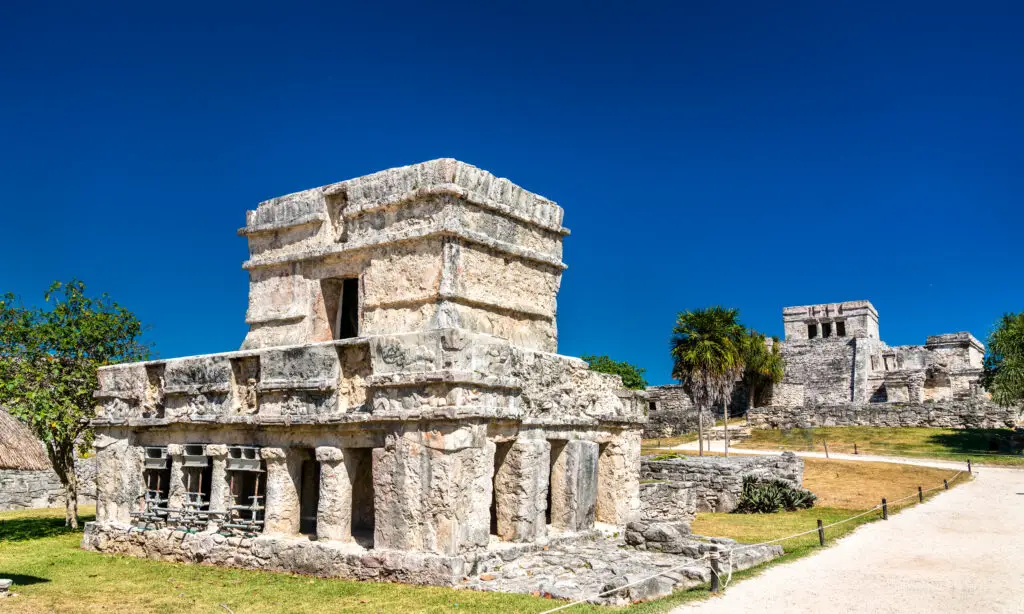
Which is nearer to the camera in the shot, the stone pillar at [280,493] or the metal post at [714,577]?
the metal post at [714,577]

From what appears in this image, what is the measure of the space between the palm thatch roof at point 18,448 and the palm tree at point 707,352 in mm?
19911

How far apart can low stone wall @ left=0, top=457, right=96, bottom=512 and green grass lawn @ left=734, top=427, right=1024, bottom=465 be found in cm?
2268

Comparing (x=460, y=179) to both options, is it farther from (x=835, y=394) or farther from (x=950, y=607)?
(x=835, y=394)

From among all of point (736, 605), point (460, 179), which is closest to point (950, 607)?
point (736, 605)

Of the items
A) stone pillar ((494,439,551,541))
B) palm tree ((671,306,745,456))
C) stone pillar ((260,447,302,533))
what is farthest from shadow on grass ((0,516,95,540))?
palm tree ((671,306,745,456))

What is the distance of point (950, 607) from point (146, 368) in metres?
10.7

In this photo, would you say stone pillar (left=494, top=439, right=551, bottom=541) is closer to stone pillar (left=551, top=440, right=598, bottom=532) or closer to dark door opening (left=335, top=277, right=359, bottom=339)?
stone pillar (left=551, top=440, right=598, bottom=532)

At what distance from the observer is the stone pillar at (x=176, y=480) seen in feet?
35.6

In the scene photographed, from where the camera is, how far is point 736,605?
7.66 m

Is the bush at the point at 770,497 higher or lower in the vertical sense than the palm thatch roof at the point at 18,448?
lower

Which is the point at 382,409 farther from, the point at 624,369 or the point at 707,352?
the point at 624,369

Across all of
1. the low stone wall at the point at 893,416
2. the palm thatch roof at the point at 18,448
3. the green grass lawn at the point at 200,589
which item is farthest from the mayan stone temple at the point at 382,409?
the low stone wall at the point at 893,416

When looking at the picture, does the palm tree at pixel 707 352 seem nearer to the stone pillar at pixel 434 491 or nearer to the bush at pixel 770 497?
the bush at pixel 770 497

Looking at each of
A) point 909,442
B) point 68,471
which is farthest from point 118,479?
point 909,442
